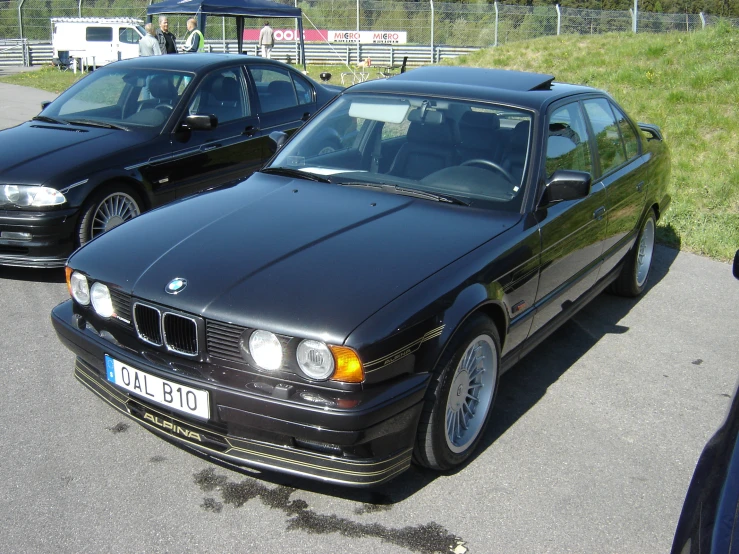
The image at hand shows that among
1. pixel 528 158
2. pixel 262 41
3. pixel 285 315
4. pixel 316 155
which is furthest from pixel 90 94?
pixel 262 41

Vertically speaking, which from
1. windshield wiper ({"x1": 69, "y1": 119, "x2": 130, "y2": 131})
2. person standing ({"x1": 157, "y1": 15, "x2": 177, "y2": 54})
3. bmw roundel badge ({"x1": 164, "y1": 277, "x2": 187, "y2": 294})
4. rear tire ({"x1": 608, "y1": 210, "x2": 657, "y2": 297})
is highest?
person standing ({"x1": 157, "y1": 15, "x2": 177, "y2": 54})

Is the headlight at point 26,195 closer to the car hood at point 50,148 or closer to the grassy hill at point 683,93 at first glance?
the car hood at point 50,148

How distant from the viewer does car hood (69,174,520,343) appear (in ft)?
9.80

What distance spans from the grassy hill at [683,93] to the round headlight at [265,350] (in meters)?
5.56

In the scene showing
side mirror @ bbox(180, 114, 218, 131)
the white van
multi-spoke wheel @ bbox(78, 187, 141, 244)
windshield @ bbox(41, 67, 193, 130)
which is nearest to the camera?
multi-spoke wheel @ bbox(78, 187, 141, 244)

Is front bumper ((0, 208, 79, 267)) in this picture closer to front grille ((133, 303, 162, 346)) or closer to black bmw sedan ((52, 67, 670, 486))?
black bmw sedan ((52, 67, 670, 486))

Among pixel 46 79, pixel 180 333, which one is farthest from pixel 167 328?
pixel 46 79

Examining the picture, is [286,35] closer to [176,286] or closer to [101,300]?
[101,300]

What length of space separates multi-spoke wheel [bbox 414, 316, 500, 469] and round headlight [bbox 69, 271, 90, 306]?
161cm

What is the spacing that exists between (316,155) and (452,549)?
2.47 metres

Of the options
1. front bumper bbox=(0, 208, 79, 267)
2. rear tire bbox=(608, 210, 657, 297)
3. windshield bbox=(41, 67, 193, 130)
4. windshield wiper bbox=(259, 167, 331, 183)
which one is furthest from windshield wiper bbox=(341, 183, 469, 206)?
windshield bbox=(41, 67, 193, 130)

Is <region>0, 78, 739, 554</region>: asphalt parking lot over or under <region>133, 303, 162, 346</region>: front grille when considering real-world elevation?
Answer: under

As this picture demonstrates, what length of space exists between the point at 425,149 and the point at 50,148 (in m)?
3.29

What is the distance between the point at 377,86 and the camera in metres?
4.75
